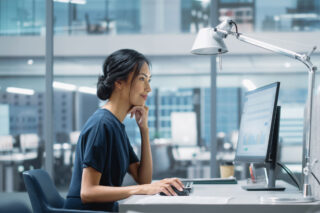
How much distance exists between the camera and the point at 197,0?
4.06m

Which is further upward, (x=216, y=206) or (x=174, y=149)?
(x=216, y=206)

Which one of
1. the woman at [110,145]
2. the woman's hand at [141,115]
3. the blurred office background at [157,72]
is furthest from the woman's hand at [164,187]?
the blurred office background at [157,72]

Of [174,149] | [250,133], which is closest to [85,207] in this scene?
[250,133]

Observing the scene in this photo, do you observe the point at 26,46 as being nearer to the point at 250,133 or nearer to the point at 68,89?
the point at 68,89

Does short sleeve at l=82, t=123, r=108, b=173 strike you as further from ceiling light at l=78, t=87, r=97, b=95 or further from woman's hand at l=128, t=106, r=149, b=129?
ceiling light at l=78, t=87, r=97, b=95

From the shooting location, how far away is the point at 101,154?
171 cm

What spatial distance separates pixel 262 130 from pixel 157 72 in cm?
235

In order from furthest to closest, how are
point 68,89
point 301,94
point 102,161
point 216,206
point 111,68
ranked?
point 68,89 → point 301,94 → point 111,68 → point 102,161 → point 216,206

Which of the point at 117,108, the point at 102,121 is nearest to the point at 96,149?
the point at 102,121

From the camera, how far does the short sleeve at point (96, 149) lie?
169cm

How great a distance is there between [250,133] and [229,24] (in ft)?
1.77

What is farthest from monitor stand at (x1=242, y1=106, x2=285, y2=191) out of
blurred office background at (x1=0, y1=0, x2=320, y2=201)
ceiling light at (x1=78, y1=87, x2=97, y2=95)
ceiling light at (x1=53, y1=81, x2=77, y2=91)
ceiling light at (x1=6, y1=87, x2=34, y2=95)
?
ceiling light at (x1=6, y1=87, x2=34, y2=95)

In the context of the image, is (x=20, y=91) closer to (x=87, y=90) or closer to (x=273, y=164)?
(x=87, y=90)

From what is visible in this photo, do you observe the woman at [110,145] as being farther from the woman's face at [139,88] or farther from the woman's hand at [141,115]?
the woman's hand at [141,115]
